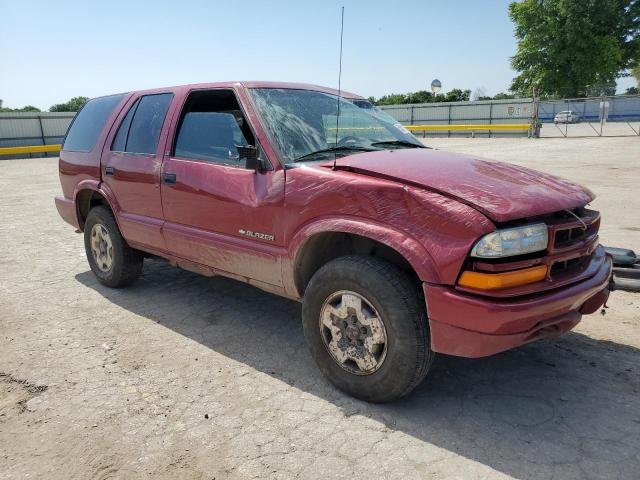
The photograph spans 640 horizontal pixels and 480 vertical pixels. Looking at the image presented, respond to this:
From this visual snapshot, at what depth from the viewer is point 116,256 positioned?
Result: 4652mm

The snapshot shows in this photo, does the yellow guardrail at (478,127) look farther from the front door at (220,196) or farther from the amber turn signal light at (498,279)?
the amber turn signal light at (498,279)

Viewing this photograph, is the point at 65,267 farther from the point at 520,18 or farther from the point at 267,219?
the point at 520,18

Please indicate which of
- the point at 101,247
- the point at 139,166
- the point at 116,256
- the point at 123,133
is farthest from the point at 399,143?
the point at 101,247

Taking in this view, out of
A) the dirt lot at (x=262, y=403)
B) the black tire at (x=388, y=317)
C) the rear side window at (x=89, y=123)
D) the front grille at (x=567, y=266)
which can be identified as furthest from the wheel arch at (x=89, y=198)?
the front grille at (x=567, y=266)

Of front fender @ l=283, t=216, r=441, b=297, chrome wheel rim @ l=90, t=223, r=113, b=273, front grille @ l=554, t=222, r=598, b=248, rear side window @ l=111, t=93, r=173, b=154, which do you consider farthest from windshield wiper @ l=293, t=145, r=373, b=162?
chrome wheel rim @ l=90, t=223, r=113, b=273

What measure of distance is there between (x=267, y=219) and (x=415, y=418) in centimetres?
146

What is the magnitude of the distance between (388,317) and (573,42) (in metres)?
50.0

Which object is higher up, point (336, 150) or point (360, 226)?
point (336, 150)

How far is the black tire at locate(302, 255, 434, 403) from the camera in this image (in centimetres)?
250

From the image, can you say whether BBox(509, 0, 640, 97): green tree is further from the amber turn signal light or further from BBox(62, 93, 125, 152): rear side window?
the amber turn signal light

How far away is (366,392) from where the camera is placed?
276 centimetres

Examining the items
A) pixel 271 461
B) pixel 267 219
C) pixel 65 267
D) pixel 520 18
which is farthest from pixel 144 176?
pixel 520 18

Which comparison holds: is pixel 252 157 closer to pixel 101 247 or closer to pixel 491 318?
pixel 491 318

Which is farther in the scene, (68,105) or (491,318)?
(68,105)
